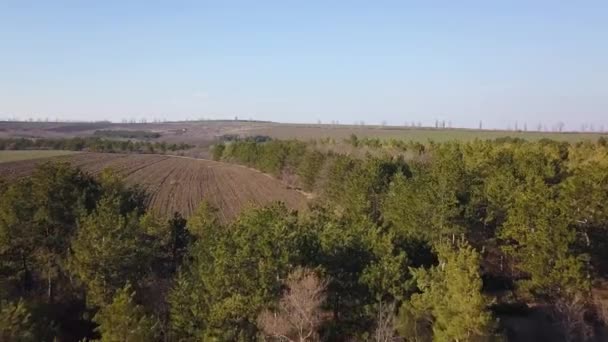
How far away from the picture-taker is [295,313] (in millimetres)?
22938

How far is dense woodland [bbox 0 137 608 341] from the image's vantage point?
23.2 m

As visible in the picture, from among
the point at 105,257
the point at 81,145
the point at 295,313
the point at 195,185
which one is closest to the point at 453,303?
the point at 295,313

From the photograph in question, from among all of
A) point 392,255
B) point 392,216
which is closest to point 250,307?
point 392,255

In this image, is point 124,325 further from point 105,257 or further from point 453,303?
point 453,303

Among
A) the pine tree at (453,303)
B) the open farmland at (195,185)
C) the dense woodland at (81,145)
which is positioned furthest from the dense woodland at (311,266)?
the dense woodland at (81,145)

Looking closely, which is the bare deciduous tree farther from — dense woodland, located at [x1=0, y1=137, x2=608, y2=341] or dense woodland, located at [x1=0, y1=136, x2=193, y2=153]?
dense woodland, located at [x1=0, y1=136, x2=193, y2=153]

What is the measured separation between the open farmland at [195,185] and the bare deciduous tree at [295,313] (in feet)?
109

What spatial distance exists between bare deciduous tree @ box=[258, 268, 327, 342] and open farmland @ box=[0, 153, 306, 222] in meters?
33.3

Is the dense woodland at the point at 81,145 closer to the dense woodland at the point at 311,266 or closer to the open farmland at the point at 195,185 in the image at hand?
the open farmland at the point at 195,185

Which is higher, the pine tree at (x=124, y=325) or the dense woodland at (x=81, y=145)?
the dense woodland at (x=81, y=145)

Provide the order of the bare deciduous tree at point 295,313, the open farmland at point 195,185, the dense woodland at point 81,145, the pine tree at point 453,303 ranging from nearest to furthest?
the pine tree at point 453,303
the bare deciduous tree at point 295,313
the open farmland at point 195,185
the dense woodland at point 81,145

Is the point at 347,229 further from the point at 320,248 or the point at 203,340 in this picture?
the point at 203,340

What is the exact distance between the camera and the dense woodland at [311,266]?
23.2m

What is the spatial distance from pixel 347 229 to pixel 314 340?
7.96 metres
